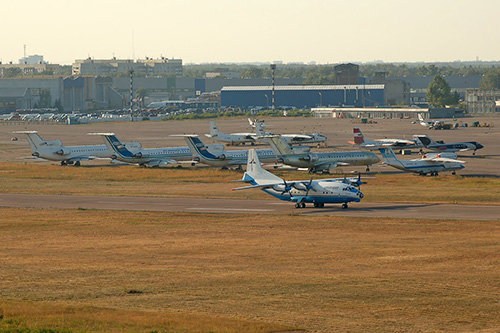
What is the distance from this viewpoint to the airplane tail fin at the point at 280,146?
11225cm

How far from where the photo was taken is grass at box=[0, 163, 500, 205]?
296 feet

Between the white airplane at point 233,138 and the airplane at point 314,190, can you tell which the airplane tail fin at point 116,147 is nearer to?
the airplane at point 314,190

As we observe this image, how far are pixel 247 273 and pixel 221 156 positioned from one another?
71.7 meters

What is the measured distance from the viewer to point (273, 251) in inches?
2272

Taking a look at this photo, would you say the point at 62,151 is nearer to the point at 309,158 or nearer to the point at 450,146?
the point at 309,158

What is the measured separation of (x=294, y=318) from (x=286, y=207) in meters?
47.1

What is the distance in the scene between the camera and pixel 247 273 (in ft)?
159

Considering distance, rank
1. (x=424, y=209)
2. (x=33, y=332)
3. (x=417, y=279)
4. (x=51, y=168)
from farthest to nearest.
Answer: (x=51, y=168)
(x=424, y=209)
(x=417, y=279)
(x=33, y=332)

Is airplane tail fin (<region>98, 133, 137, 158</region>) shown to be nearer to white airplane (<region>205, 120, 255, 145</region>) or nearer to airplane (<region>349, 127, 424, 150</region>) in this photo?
airplane (<region>349, 127, 424, 150</region>)

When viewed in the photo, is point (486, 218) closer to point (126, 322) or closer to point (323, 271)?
point (323, 271)

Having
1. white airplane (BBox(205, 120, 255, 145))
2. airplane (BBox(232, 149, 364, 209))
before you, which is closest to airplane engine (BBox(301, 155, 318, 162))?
airplane (BBox(232, 149, 364, 209))

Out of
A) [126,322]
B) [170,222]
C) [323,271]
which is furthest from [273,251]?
[126,322]

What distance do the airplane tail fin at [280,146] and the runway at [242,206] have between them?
24.3 m

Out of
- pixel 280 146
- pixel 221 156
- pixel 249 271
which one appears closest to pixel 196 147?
pixel 221 156
